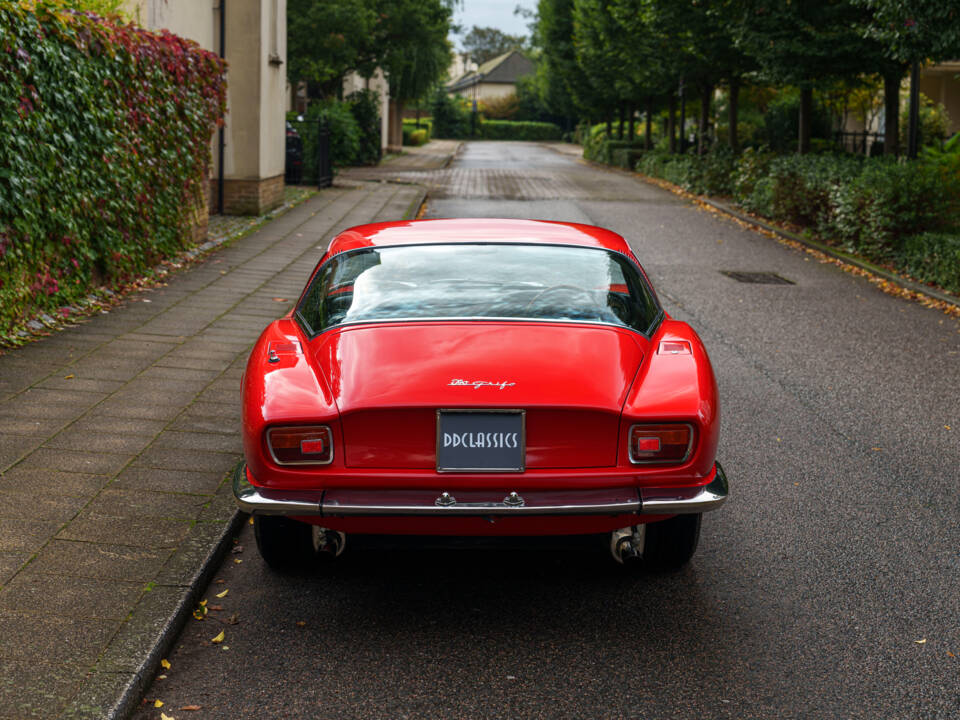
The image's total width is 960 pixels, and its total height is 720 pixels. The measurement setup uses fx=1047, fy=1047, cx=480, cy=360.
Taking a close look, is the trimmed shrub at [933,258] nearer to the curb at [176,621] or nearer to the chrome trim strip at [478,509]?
the chrome trim strip at [478,509]

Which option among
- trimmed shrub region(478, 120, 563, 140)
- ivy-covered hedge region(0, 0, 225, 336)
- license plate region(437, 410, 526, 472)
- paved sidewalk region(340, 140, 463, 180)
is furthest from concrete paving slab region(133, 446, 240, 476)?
trimmed shrub region(478, 120, 563, 140)

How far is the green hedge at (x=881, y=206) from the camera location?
1310 centimetres

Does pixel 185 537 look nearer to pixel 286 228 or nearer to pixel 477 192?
pixel 286 228

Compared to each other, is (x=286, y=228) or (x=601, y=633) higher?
(x=286, y=228)

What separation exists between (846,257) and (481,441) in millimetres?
12744

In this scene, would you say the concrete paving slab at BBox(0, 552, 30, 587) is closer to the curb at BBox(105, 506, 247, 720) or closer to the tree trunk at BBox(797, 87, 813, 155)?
the curb at BBox(105, 506, 247, 720)

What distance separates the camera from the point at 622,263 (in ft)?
16.3

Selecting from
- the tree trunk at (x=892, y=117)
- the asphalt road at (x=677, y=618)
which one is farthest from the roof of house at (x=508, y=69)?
the asphalt road at (x=677, y=618)

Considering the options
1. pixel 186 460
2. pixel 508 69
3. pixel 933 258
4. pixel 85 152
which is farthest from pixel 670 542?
pixel 508 69

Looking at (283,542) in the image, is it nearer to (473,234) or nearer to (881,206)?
(473,234)

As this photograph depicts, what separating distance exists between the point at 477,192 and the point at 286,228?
10211 mm

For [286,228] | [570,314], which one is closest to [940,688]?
[570,314]

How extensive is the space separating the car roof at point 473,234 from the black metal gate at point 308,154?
63.6ft

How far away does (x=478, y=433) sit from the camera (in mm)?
3684
